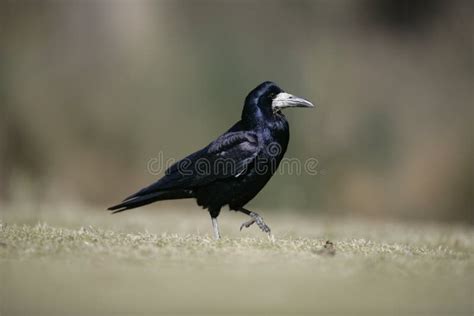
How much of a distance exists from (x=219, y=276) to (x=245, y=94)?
938 cm

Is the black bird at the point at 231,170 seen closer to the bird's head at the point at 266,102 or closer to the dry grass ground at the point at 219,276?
the bird's head at the point at 266,102

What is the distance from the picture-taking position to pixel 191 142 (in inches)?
539

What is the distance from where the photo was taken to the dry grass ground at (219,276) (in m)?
3.93

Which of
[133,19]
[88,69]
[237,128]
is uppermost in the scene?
[133,19]

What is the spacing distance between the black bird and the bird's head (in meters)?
0.01

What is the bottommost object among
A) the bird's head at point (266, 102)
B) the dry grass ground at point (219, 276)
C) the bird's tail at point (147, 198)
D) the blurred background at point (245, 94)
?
the dry grass ground at point (219, 276)

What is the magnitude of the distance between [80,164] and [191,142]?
2135mm

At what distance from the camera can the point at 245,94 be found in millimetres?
13625

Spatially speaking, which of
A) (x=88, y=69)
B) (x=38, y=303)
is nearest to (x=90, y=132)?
(x=88, y=69)

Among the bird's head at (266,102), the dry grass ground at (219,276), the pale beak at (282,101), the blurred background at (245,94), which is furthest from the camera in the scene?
the blurred background at (245,94)

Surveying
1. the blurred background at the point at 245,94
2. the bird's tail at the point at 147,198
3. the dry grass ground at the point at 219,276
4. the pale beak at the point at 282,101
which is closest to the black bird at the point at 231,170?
the bird's tail at the point at 147,198

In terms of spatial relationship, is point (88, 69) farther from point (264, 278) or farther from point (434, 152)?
point (264, 278)

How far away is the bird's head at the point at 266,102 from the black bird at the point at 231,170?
0.04 ft

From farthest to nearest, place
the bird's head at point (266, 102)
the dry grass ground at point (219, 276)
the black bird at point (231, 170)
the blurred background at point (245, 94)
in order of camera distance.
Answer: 1. the blurred background at point (245, 94)
2. the bird's head at point (266, 102)
3. the black bird at point (231, 170)
4. the dry grass ground at point (219, 276)
